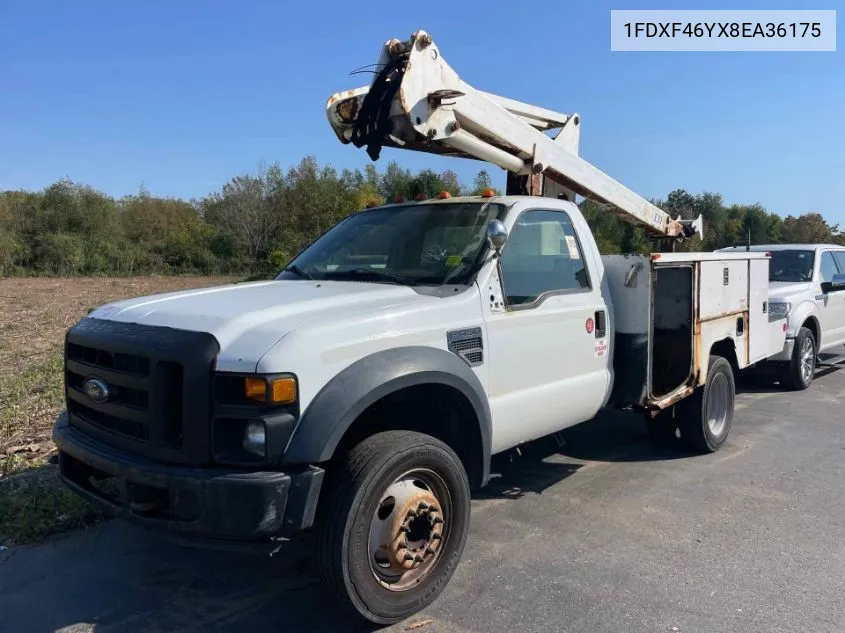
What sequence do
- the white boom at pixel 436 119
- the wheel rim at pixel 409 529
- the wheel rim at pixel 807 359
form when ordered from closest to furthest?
the wheel rim at pixel 409 529, the white boom at pixel 436 119, the wheel rim at pixel 807 359

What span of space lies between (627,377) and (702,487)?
105 cm

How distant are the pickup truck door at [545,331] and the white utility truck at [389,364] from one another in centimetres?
2

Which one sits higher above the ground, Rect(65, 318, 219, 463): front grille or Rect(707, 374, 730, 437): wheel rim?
Rect(65, 318, 219, 463): front grille

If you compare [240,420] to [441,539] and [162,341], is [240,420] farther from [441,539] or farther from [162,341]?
[441,539]

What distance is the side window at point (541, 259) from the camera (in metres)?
4.14

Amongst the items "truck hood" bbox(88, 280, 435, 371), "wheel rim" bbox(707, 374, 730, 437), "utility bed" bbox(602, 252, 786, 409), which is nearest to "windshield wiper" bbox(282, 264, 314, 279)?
"truck hood" bbox(88, 280, 435, 371)

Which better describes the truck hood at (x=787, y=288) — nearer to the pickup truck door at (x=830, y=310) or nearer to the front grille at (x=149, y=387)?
the pickup truck door at (x=830, y=310)

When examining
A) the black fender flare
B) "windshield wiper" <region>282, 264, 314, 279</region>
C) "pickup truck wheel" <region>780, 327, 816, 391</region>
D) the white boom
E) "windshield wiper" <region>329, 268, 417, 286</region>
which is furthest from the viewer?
"pickup truck wheel" <region>780, 327, 816, 391</region>

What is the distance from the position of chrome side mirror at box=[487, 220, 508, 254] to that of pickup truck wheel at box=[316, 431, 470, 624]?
1.20m

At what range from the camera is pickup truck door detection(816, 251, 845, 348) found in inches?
362

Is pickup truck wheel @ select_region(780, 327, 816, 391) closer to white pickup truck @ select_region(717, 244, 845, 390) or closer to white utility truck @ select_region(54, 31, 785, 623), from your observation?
white pickup truck @ select_region(717, 244, 845, 390)

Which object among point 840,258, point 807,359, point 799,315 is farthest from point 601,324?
point 840,258

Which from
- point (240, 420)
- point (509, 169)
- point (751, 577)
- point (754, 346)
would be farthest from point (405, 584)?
point (754, 346)

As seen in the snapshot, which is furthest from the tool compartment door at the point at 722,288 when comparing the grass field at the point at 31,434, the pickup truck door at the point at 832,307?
the grass field at the point at 31,434
